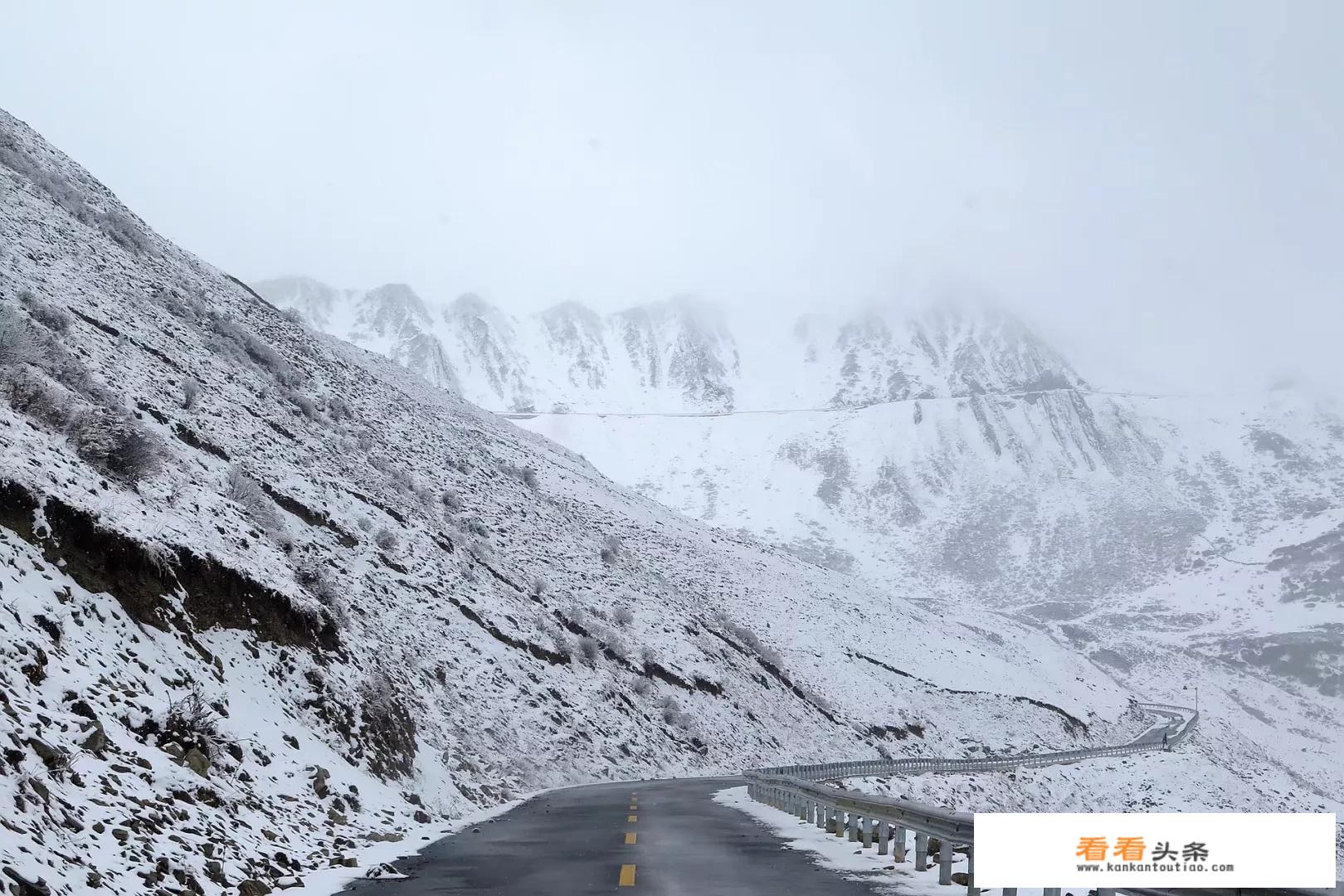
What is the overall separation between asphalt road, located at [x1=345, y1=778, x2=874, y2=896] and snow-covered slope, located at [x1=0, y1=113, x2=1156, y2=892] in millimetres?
1293

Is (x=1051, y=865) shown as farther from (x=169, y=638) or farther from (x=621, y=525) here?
(x=621, y=525)

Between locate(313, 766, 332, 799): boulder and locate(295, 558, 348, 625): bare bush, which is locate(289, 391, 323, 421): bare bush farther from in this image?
locate(313, 766, 332, 799): boulder

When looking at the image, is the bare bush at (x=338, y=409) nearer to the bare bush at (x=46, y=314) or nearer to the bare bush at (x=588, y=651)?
the bare bush at (x=588, y=651)

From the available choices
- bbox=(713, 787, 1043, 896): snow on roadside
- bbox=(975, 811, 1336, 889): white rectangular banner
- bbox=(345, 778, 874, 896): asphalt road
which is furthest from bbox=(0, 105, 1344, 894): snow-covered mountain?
bbox=(975, 811, 1336, 889): white rectangular banner

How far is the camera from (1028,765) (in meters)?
51.6

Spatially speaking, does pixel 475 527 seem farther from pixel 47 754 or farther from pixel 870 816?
pixel 47 754

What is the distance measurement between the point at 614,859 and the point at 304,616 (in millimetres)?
9254

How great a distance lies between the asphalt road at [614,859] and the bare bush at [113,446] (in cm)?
907

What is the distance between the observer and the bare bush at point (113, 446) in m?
18.4

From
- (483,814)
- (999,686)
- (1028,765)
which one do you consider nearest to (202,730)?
(483,814)

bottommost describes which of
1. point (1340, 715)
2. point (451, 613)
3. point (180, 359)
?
point (1340, 715)

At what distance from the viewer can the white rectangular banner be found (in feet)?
21.1

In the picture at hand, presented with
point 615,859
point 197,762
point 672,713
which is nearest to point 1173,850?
point 615,859

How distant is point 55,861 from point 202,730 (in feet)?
17.2
